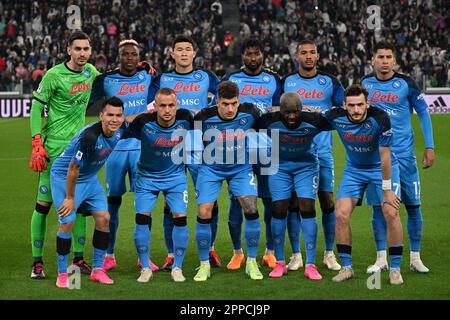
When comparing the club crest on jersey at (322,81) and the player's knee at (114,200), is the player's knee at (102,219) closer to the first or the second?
the player's knee at (114,200)

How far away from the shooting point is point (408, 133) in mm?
9602

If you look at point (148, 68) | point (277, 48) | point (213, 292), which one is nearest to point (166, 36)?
point (277, 48)

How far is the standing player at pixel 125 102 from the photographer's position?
9711mm

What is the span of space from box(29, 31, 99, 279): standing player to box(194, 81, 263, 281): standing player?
1344 mm

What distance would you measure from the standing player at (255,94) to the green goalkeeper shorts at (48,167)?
1.95 m

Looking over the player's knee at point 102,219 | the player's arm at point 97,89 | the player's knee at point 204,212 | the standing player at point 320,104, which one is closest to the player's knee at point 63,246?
the player's knee at point 102,219

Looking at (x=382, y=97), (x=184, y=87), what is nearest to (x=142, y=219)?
(x=184, y=87)

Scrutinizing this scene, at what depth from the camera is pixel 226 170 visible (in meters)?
9.20

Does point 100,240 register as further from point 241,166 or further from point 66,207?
point 241,166

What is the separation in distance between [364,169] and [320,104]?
1.25m

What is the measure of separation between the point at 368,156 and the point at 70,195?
302cm

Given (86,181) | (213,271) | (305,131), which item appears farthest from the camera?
(213,271)

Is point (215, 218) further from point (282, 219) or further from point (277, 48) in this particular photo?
point (277, 48)

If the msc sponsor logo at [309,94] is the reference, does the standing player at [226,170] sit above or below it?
below
